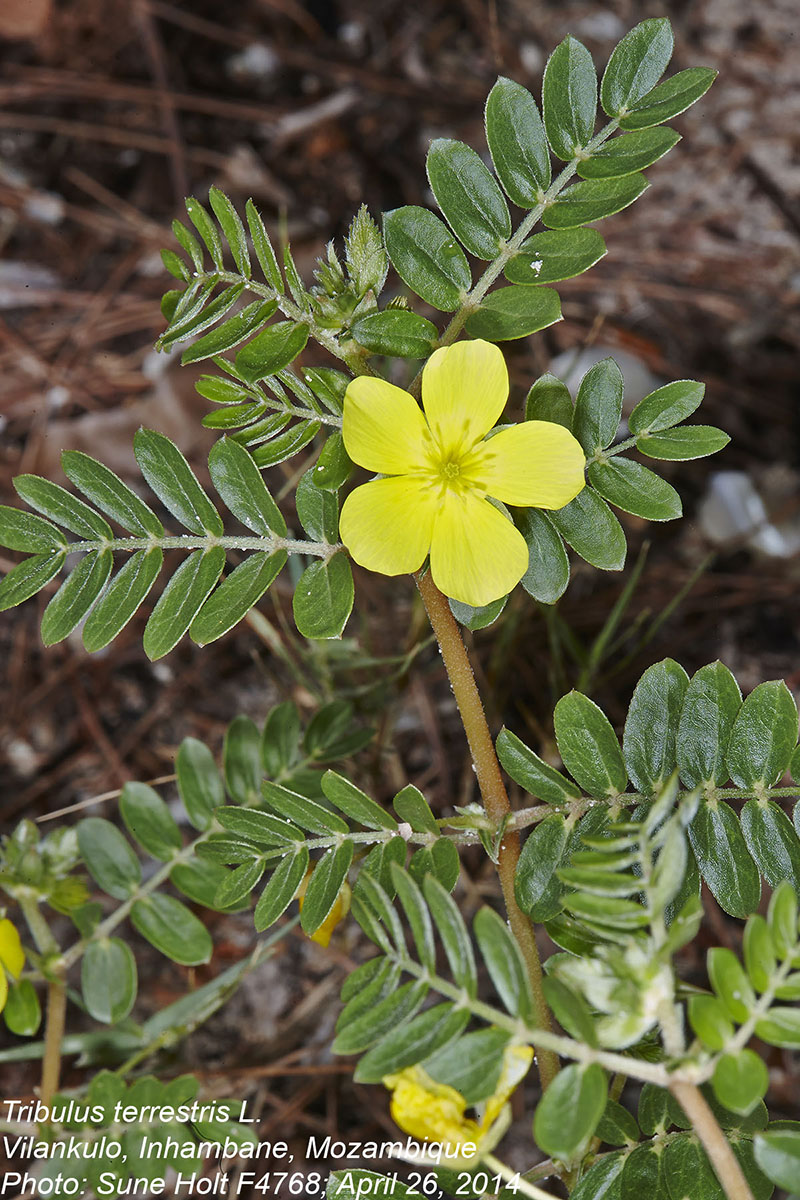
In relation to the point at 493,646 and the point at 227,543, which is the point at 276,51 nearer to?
the point at 493,646

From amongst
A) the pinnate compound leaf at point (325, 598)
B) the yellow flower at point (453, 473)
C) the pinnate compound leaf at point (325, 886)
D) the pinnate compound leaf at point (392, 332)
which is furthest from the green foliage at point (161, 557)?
the pinnate compound leaf at point (325, 886)

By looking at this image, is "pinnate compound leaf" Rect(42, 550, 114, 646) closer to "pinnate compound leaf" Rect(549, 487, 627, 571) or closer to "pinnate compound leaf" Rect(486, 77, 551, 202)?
"pinnate compound leaf" Rect(549, 487, 627, 571)

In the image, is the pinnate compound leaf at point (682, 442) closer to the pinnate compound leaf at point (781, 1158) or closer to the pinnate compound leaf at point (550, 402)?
the pinnate compound leaf at point (550, 402)

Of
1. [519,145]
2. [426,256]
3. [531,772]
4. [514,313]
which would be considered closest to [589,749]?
[531,772]

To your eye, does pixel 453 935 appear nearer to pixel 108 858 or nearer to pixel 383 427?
pixel 383 427

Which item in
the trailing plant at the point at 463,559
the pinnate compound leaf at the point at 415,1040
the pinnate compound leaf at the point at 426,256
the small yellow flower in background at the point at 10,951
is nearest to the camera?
the pinnate compound leaf at the point at 415,1040
